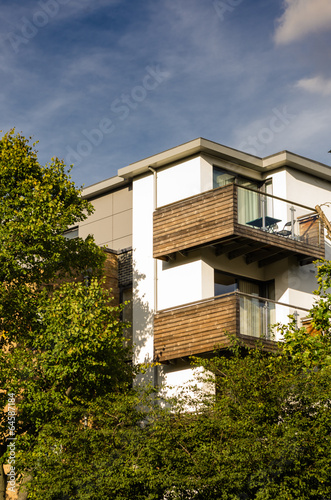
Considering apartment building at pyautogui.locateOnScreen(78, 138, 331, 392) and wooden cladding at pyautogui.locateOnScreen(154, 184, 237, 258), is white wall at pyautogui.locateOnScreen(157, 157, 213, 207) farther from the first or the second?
wooden cladding at pyautogui.locateOnScreen(154, 184, 237, 258)

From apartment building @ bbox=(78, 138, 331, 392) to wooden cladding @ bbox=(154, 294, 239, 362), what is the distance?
34mm

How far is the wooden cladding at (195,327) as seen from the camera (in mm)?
25984

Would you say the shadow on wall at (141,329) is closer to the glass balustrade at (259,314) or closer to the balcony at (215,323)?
the balcony at (215,323)

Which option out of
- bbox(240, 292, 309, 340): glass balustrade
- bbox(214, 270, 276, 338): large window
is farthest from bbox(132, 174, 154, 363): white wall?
bbox(240, 292, 309, 340): glass balustrade

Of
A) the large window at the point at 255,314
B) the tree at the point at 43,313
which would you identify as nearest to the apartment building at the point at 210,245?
the large window at the point at 255,314

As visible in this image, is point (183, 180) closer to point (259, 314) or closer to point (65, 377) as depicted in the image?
point (259, 314)

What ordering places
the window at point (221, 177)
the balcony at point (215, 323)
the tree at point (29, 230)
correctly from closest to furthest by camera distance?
the tree at point (29, 230)
the balcony at point (215, 323)
the window at point (221, 177)

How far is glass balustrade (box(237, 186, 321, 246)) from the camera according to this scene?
90.6ft

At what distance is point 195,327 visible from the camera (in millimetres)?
26812

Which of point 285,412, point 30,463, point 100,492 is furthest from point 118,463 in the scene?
point 285,412

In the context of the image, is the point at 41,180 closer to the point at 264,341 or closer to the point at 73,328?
the point at 73,328

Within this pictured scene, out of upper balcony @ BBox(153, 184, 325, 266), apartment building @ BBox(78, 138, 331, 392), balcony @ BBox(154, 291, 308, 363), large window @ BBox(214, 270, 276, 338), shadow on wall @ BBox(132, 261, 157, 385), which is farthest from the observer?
shadow on wall @ BBox(132, 261, 157, 385)

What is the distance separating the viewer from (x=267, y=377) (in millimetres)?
21484

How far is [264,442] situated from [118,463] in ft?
11.0
